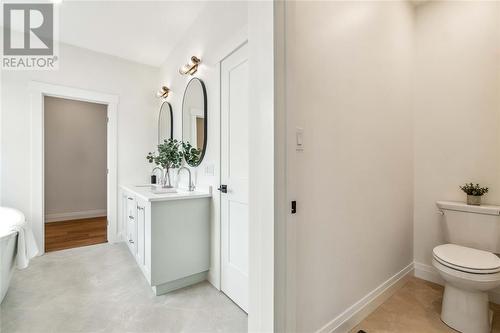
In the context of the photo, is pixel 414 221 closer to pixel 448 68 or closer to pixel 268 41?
pixel 448 68

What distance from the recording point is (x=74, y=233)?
3.65m

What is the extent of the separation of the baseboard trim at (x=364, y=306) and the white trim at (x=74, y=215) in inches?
202

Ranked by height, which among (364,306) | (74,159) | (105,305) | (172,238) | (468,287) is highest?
(74,159)

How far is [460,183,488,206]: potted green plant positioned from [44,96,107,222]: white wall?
589cm

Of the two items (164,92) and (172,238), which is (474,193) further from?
(164,92)

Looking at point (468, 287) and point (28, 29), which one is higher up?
point (28, 29)

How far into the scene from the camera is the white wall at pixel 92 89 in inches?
106

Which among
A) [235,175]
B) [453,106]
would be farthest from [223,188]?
[453,106]

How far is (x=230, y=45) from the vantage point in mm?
1904

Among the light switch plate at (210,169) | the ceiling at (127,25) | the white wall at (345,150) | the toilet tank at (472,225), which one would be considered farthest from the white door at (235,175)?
the toilet tank at (472,225)

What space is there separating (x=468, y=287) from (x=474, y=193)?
78 cm

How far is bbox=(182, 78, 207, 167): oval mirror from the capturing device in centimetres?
232

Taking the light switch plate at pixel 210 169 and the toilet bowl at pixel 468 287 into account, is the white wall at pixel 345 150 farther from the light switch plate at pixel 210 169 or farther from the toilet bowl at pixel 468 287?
the light switch plate at pixel 210 169

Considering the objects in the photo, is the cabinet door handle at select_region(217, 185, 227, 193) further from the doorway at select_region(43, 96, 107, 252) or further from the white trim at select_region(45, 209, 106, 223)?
the white trim at select_region(45, 209, 106, 223)
